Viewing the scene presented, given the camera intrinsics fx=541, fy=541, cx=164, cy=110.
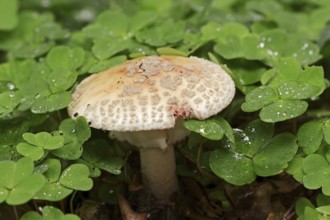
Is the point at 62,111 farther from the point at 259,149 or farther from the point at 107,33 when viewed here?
the point at 259,149

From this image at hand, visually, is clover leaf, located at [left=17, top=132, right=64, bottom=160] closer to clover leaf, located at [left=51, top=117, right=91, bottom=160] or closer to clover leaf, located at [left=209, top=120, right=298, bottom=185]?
clover leaf, located at [left=51, top=117, right=91, bottom=160]

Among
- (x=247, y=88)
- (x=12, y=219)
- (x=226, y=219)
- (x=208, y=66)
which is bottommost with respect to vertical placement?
(x=226, y=219)

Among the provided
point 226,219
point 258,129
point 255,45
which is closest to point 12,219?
point 226,219

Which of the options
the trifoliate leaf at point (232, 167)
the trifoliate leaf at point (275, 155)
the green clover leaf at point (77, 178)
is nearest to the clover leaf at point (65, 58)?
the green clover leaf at point (77, 178)

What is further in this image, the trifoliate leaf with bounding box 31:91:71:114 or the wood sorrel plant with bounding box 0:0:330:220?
the trifoliate leaf with bounding box 31:91:71:114

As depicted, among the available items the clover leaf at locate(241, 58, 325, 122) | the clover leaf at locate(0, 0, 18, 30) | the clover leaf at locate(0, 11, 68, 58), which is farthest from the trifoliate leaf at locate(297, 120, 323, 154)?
the clover leaf at locate(0, 0, 18, 30)

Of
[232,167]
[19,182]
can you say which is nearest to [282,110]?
[232,167]
